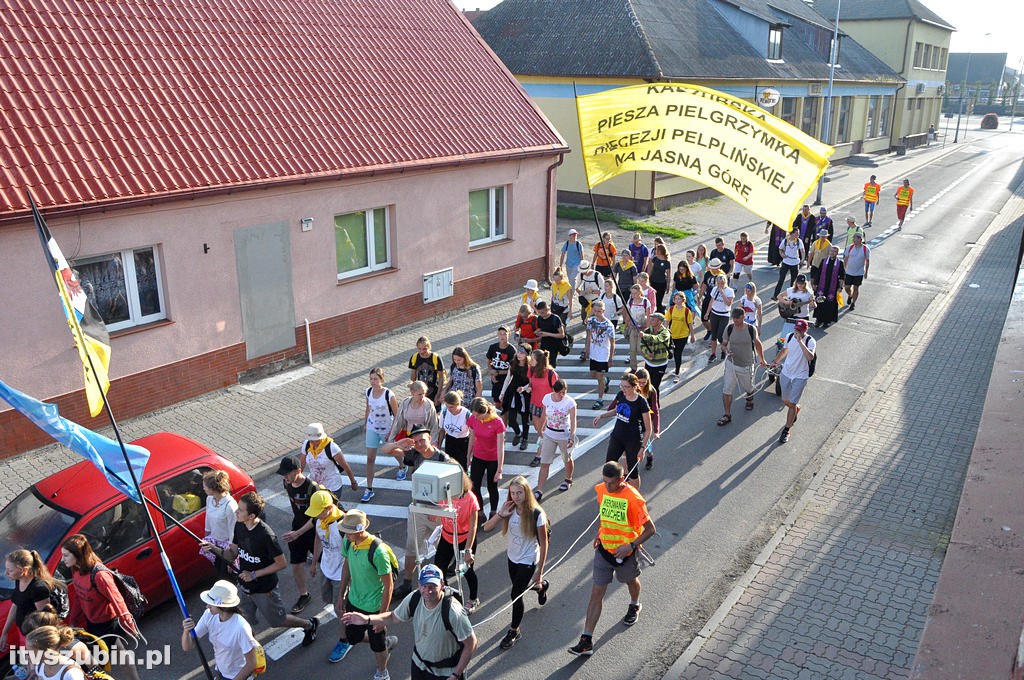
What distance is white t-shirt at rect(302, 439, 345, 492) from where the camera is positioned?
8.45 metres

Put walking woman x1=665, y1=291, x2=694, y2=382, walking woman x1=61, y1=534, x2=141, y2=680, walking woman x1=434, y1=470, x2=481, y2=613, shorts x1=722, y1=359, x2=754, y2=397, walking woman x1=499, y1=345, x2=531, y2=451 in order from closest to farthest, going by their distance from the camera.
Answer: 1. walking woman x1=61, y1=534, x2=141, y2=680
2. walking woman x1=434, y1=470, x2=481, y2=613
3. walking woman x1=499, y1=345, x2=531, y2=451
4. shorts x1=722, y1=359, x2=754, y2=397
5. walking woman x1=665, y1=291, x2=694, y2=382

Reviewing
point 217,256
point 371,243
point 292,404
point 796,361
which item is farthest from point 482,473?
point 371,243

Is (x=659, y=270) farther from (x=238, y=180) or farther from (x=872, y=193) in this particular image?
(x=872, y=193)

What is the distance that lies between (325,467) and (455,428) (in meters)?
1.49

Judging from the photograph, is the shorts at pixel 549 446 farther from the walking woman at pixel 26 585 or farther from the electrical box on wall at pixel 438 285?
the electrical box on wall at pixel 438 285

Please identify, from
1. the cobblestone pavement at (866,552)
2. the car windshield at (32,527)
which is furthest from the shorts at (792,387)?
the car windshield at (32,527)

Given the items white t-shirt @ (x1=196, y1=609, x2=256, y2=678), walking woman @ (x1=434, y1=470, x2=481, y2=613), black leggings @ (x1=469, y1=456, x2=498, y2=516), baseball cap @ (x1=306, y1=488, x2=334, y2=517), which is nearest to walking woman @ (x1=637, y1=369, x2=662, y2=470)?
black leggings @ (x1=469, y1=456, x2=498, y2=516)

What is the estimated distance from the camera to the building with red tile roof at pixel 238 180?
10.9 m

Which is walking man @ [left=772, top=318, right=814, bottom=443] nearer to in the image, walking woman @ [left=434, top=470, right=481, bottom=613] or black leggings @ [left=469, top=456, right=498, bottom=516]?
black leggings @ [left=469, top=456, right=498, bottom=516]

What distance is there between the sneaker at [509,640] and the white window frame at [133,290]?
7.40 meters

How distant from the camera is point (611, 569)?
7262 mm

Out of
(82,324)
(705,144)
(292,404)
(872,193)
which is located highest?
(705,144)

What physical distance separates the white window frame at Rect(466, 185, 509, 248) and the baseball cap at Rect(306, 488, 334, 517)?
1084 cm

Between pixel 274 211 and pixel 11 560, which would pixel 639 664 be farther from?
pixel 274 211
